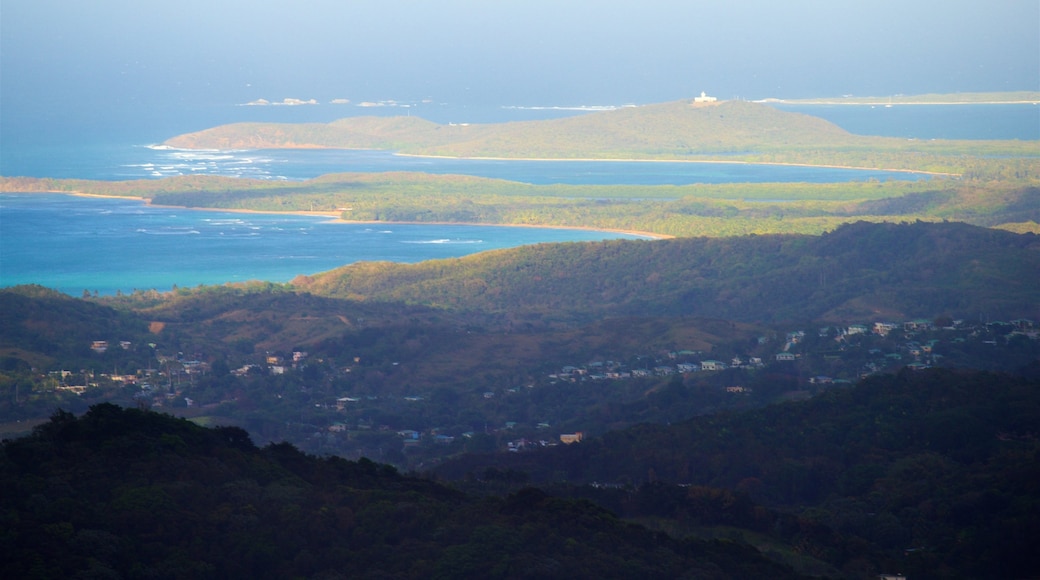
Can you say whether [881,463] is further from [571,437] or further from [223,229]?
[223,229]

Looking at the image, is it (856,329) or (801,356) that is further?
(856,329)

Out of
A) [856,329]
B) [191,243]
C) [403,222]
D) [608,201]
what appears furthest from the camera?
[608,201]

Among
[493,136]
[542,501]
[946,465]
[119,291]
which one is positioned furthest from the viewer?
[493,136]

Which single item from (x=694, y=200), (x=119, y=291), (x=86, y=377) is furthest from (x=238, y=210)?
(x=86, y=377)

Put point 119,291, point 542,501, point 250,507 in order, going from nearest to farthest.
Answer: point 250,507 < point 542,501 < point 119,291

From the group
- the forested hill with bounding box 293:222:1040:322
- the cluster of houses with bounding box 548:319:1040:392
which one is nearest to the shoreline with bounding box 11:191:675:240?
the forested hill with bounding box 293:222:1040:322

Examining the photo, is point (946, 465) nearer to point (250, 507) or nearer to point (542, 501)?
point (542, 501)

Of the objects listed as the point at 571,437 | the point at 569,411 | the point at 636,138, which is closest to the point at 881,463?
the point at 571,437
